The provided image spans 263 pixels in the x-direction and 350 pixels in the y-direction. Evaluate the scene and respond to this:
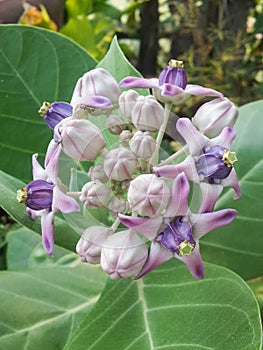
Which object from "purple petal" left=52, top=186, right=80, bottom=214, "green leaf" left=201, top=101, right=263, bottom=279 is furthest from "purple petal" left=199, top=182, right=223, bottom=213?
"green leaf" left=201, top=101, right=263, bottom=279

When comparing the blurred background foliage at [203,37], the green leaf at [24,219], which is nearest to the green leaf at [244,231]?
the green leaf at [24,219]

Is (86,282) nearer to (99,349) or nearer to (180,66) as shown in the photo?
(99,349)

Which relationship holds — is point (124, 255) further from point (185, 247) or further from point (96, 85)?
point (96, 85)

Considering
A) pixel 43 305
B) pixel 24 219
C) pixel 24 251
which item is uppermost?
pixel 24 219

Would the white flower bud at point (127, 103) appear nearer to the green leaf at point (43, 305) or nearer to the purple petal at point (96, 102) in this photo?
the purple petal at point (96, 102)

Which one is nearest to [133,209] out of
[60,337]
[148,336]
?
[148,336]

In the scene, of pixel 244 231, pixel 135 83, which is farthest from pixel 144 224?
pixel 244 231
